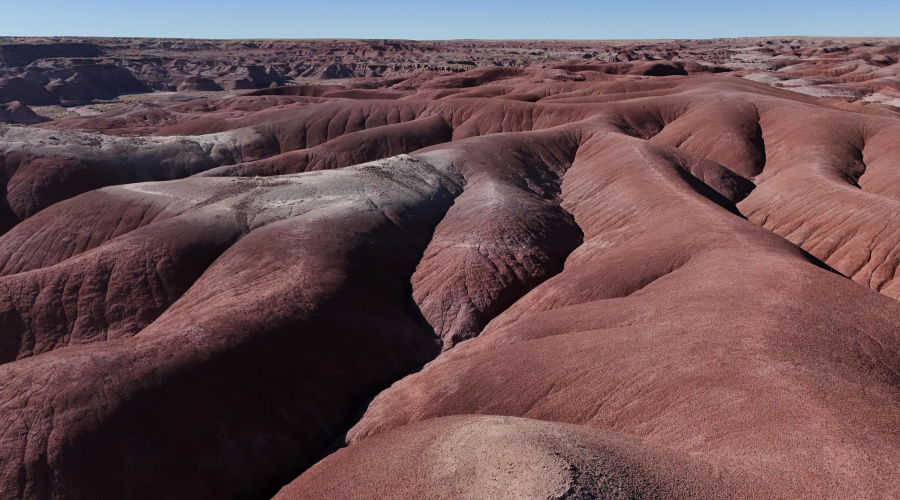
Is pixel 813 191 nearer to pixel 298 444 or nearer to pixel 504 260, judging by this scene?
pixel 504 260

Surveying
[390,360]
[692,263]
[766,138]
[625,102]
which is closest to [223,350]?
[390,360]

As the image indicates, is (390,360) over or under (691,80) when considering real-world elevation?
under

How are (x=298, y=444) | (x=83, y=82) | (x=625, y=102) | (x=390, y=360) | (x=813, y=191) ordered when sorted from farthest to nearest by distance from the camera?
(x=83, y=82) < (x=625, y=102) < (x=813, y=191) < (x=390, y=360) < (x=298, y=444)

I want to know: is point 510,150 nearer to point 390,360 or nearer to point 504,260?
point 504,260

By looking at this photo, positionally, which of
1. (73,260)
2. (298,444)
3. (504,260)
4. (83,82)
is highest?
(83,82)

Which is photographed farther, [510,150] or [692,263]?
[510,150]

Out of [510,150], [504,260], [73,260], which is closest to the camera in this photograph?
[73,260]
